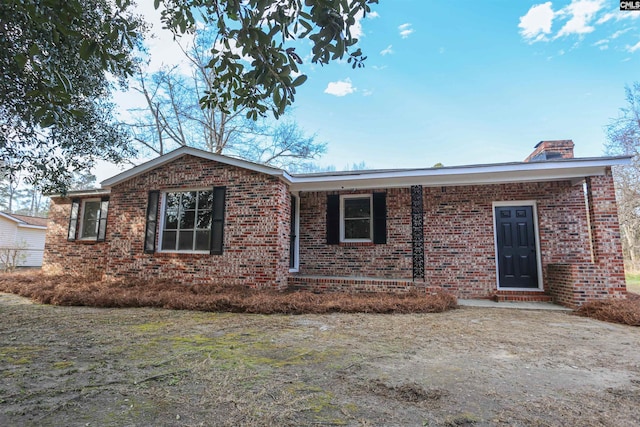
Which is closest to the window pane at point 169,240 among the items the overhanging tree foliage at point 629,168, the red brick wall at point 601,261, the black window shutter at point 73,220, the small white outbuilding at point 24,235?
the black window shutter at point 73,220

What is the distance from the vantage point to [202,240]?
7656mm

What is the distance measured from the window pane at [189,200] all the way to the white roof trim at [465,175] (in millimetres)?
2487

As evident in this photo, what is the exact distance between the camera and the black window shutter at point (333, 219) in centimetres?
826

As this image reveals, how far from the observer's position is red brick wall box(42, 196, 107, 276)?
955cm

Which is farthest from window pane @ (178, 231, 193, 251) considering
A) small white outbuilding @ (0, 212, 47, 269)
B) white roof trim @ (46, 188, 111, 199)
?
small white outbuilding @ (0, 212, 47, 269)

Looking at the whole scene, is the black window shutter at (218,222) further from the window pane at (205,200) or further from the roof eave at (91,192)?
the roof eave at (91,192)

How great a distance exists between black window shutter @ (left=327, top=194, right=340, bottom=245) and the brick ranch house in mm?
27

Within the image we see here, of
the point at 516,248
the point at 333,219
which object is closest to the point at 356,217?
the point at 333,219

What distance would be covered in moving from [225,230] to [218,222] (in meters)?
0.26

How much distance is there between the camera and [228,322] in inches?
189

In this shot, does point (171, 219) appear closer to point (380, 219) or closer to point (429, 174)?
point (380, 219)

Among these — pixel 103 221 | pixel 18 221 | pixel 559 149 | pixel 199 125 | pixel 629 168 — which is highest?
pixel 199 125

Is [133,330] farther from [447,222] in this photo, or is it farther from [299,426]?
[447,222]

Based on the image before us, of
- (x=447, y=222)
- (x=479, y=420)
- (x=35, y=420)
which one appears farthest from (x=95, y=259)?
(x=479, y=420)
